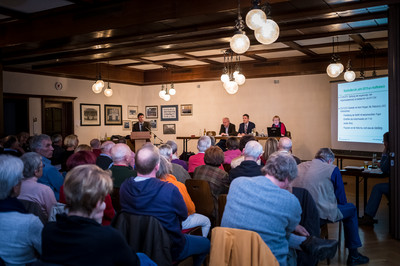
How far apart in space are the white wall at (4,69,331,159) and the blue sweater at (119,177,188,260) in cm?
964

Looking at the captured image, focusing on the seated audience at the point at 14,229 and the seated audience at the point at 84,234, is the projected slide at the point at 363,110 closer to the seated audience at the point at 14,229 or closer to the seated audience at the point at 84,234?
the seated audience at the point at 84,234

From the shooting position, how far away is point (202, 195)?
3.84m

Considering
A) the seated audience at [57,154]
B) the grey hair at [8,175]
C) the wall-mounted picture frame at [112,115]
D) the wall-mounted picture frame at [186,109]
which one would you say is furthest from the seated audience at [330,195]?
the wall-mounted picture frame at [112,115]

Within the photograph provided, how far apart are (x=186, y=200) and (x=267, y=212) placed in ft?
3.87

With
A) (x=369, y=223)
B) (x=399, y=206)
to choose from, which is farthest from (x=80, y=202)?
(x=369, y=223)

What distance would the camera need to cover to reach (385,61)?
32.9ft

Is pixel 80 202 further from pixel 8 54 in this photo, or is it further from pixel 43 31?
pixel 8 54

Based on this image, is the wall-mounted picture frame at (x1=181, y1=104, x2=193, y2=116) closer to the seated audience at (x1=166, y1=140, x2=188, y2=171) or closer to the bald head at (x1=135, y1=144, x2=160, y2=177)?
the seated audience at (x1=166, y1=140, x2=188, y2=171)

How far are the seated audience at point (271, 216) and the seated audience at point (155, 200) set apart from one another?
0.40m

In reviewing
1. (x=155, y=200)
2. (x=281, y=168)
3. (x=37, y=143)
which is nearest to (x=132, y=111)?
(x=37, y=143)

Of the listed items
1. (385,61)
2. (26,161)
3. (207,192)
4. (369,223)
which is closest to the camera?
(26,161)

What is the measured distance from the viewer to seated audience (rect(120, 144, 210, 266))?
8.32 ft

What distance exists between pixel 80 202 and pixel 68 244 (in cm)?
21

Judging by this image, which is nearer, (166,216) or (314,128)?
(166,216)
